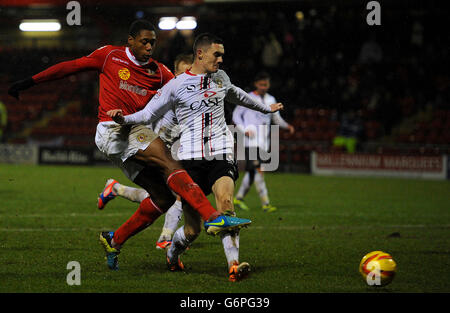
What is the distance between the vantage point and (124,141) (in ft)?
21.4

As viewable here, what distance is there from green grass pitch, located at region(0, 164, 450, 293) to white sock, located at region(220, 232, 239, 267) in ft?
0.68

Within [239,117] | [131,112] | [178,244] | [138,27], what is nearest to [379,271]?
[178,244]

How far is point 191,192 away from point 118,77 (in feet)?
5.03

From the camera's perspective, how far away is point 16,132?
2764 centimetres

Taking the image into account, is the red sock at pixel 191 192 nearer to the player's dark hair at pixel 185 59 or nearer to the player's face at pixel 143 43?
the player's face at pixel 143 43

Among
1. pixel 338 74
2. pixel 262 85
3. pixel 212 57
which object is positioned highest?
pixel 338 74

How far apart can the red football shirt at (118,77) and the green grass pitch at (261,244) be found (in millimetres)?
1597

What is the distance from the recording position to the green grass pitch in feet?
19.2

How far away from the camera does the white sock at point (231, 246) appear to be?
5957 millimetres

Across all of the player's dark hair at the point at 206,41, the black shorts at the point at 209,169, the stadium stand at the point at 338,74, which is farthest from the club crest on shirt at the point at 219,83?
the stadium stand at the point at 338,74

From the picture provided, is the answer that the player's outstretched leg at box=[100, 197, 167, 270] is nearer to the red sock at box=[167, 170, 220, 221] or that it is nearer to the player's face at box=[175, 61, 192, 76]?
the red sock at box=[167, 170, 220, 221]

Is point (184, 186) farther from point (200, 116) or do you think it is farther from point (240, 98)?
point (240, 98)

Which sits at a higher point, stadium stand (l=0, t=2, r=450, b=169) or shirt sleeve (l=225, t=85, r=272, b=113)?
stadium stand (l=0, t=2, r=450, b=169)

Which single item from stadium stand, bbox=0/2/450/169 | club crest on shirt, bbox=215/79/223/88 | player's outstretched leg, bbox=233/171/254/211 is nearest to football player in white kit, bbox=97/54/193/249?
club crest on shirt, bbox=215/79/223/88
